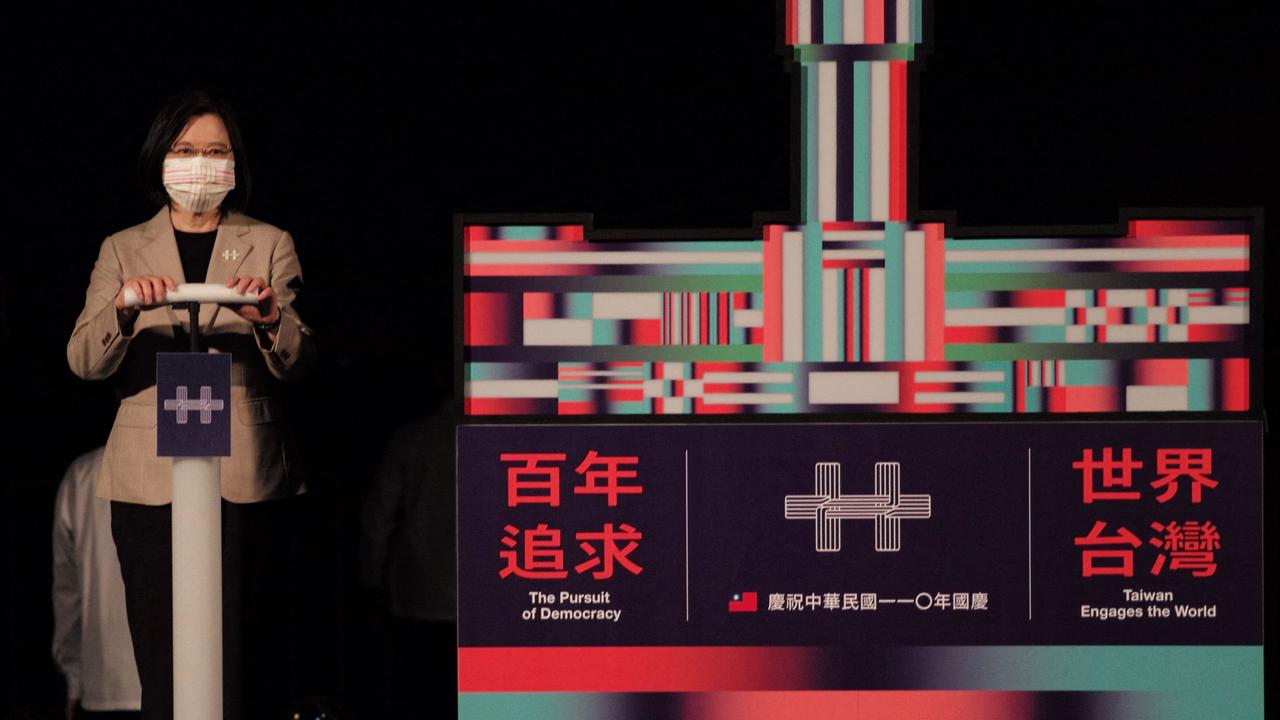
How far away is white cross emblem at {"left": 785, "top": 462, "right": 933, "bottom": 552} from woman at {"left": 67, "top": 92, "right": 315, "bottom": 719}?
3.24ft

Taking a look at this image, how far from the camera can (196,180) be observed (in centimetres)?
295

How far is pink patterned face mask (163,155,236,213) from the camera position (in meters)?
2.94

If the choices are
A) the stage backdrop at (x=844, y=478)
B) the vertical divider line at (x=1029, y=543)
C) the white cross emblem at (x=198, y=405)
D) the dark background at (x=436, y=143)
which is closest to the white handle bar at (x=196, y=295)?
the white cross emblem at (x=198, y=405)

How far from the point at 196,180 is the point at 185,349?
1.05ft

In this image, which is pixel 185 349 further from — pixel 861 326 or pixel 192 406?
pixel 861 326

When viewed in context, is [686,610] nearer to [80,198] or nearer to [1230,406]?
[1230,406]

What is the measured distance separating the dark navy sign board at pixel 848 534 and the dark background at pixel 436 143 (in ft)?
2.71

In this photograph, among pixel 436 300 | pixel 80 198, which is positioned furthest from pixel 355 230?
pixel 80 198

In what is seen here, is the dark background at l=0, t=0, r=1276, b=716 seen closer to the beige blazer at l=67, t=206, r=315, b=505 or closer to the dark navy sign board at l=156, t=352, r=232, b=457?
the beige blazer at l=67, t=206, r=315, b=505

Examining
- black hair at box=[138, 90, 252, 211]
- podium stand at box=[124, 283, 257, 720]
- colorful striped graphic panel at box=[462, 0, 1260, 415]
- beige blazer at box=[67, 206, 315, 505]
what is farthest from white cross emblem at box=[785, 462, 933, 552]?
black hair at box=[138, 90, 252, 211]

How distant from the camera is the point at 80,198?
A: 4094 mm

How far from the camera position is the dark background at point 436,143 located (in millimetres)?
3900

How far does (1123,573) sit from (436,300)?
1.88 metres

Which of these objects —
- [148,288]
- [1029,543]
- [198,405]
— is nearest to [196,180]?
[148,288]
